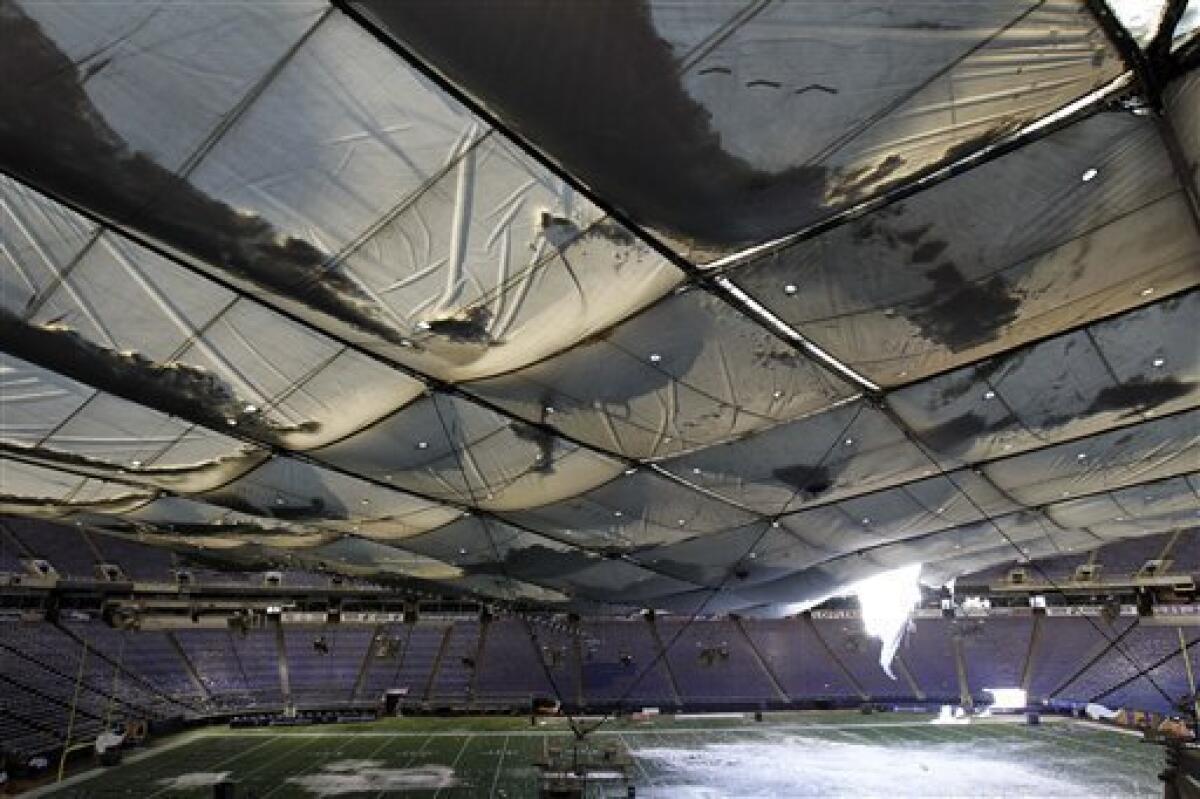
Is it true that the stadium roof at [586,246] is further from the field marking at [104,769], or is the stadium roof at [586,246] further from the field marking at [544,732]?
the field marking at [544,732]

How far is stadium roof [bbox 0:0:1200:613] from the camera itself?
5.38m

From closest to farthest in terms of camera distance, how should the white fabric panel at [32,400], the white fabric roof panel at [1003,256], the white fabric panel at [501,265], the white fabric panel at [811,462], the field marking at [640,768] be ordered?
the white fabric panel at [501,265] < the white fabric roof panel at [1003,256] < the white fabric panel at [32,400] < the white fabric panel at [811,462] < the field marking at [640,768]

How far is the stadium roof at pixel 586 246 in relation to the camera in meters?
5.38

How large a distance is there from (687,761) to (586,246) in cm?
2506

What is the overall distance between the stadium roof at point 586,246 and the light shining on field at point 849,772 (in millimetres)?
11523

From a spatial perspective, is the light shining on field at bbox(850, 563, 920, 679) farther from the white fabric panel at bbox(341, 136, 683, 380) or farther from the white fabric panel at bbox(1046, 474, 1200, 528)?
the white fabric panel at bbox(341, 136, 683, 380)

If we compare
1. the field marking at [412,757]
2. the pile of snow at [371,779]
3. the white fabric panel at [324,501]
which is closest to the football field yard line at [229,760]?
the pile of snow at [371,779]

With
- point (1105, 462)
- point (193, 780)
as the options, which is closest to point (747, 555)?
point (1105, 462)

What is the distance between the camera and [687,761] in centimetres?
2688

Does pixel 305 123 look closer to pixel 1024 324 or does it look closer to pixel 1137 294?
pixel 1024 324

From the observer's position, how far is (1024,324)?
10094 millimetres

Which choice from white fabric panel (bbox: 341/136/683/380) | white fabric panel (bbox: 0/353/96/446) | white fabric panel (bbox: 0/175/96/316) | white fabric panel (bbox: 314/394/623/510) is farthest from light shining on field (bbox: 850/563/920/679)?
white fabric panel (bbox: 0/175/96/316)

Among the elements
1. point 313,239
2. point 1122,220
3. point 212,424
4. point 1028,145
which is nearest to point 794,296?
point 1028,145

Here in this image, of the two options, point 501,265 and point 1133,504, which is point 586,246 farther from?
point 1133,504
